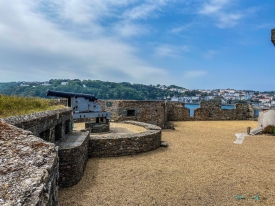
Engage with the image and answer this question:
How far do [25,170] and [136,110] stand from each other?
49.1 feet

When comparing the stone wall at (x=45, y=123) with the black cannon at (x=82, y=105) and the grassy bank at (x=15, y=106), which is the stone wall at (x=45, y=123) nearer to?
the grassy bank at (x=15, y=106)

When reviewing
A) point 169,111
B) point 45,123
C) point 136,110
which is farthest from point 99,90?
point 45,123

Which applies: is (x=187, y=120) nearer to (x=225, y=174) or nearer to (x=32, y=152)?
(x=225, y=174)

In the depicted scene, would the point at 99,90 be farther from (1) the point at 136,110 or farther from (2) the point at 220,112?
(1) the point at 136,110

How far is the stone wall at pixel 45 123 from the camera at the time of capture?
198 inches

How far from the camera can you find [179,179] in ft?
22.3

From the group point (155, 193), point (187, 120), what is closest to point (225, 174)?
point (155, 193)

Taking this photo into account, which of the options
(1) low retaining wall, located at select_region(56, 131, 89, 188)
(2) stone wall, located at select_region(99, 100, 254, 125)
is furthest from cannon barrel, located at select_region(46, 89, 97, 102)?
(2) stone wall, located at select_region(99, 100, 254, 125)

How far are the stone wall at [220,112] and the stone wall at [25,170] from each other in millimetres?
20594

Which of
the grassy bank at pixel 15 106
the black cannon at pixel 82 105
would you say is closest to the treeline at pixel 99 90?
the black cannon at pixel 82 105

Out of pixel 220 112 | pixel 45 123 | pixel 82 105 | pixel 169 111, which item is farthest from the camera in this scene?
pixel 220 112

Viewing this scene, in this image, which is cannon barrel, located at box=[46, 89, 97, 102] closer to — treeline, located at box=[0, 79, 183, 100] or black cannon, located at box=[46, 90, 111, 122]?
black cannon, located at box=[46, 90, 111, 122]

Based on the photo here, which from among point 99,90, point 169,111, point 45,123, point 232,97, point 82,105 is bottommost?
point 169,111

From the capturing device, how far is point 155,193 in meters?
5.86
